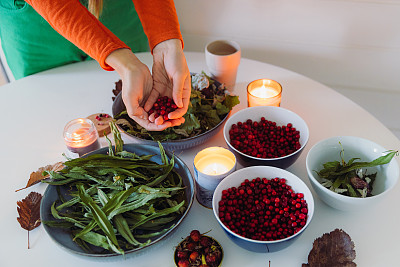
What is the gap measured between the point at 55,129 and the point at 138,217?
0.59 m

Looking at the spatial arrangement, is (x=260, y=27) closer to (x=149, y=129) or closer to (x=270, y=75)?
(x=270, y=75)

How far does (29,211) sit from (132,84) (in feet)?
1.61

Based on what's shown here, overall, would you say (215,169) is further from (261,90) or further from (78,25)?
(78,25)

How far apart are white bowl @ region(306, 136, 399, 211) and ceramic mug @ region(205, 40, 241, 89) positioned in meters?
0.47

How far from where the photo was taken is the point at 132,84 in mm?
1188

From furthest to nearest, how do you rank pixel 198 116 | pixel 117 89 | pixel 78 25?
pixel 117 89 → pixel 198 116 → pixel 78 25

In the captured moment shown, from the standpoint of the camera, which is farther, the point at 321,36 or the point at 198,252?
the point at 321,36

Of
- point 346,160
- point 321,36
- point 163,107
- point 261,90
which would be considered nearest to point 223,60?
point 261,90

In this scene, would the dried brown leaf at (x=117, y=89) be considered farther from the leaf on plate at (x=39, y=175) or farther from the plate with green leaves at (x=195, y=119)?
the leaf on plate at (x=39, y=175)

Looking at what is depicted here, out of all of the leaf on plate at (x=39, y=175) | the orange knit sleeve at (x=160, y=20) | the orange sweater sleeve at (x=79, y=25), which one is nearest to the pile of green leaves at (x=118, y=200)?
the leaf on plate at (x=39, y=175)

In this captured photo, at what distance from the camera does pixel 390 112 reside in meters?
2.14

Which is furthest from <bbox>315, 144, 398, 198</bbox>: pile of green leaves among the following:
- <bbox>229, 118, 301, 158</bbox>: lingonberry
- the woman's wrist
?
the woman's wrist

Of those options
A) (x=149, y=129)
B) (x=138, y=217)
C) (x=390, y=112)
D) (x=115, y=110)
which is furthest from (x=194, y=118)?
(x=390, y=112)

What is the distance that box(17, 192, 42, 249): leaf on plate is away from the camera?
1063mm
